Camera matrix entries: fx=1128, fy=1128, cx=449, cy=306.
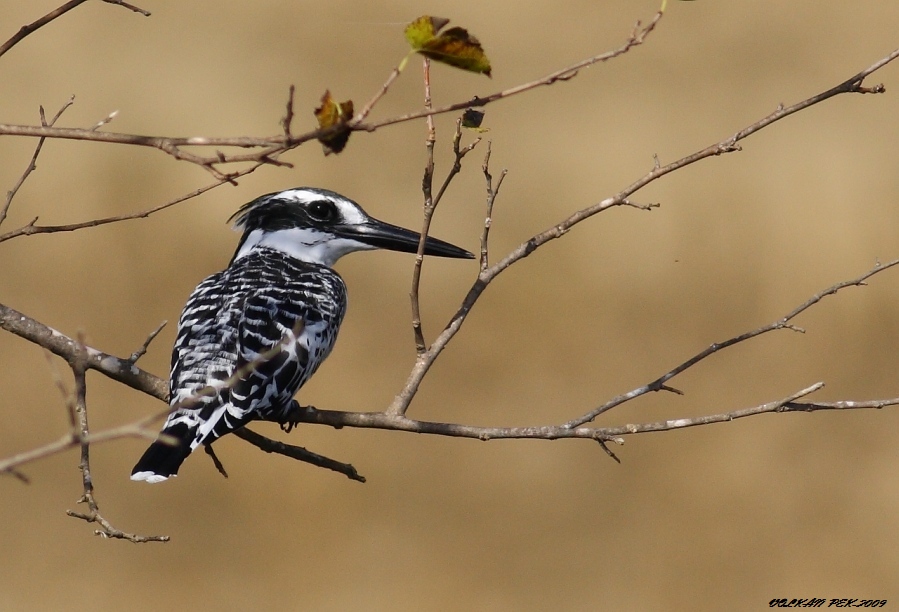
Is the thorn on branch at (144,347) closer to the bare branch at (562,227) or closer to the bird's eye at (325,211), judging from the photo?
the bare branch at (562,227)

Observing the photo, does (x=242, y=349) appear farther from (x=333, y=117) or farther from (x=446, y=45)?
(x=446, y=45)

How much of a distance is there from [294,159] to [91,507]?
4767 mm

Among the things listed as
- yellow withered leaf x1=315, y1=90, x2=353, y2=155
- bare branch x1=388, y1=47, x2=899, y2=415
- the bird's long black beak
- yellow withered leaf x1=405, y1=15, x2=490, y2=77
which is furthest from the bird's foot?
yellow withered leaf x1=405, y1=15, x2=490, y2=77

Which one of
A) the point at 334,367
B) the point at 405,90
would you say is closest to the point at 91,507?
the point at 334,367

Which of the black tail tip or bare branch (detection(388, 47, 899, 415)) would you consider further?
the black tail tip

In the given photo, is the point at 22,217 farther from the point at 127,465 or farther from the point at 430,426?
the point at 430,426

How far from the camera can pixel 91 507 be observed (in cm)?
222

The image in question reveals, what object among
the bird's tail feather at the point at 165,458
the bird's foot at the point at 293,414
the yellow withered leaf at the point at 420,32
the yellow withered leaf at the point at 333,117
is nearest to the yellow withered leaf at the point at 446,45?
the yellow withered leaf at the point at 420,32

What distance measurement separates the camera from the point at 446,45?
60.2 inches

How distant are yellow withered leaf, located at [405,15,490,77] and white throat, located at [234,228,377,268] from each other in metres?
2.06

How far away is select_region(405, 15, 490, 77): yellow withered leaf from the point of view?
60.1 inches

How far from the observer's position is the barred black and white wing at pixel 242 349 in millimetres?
2510

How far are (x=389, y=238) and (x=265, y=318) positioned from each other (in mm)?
796

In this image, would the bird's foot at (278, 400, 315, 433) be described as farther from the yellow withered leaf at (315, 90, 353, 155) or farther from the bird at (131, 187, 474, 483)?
the yellow withered leaf at (315, 90, 353, 155)
